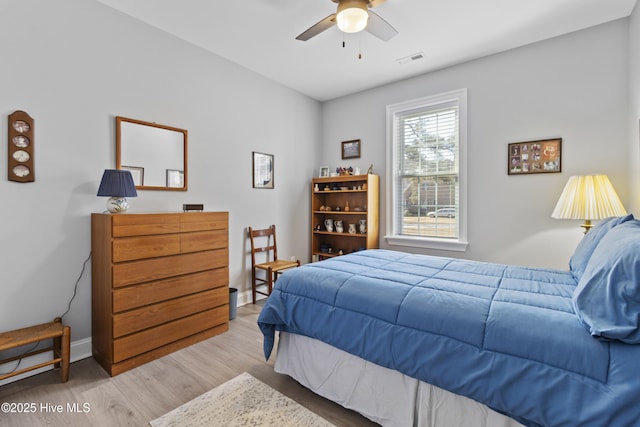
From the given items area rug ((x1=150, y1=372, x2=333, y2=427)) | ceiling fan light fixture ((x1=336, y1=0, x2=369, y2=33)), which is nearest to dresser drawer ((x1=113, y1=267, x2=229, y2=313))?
area rug ((x1=150, y1=372, x2=333, y2=427))

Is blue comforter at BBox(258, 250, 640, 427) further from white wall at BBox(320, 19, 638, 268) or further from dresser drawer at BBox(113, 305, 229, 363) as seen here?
white wall at BBox(320, 19, 638, 268)

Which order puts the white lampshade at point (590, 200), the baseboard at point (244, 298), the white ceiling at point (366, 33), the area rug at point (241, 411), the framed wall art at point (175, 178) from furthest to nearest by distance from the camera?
the baseboard at point (244, 298)
the framed wall art at point (175, 178)
the white ceiling at point (366, 33)
the white lampshade at point (590, 200)
the area rug at point (241, 411)

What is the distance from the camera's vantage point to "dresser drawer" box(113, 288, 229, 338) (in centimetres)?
218

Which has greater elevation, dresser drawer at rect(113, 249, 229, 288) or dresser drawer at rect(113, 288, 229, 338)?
dresser drawer at rect(113, 249, 229, 288)

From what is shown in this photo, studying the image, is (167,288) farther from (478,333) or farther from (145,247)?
(478,333)

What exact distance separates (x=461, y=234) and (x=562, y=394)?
99.4 inches

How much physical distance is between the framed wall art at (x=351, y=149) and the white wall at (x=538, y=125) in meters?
1.07

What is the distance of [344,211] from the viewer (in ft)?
14.1

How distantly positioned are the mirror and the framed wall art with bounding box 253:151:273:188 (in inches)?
36.1

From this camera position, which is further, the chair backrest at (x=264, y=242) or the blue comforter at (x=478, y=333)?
the chair backrest at (x=264, y=242)

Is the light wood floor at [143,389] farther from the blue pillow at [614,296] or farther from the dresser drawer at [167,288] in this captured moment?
the blue pillow at [614,296]

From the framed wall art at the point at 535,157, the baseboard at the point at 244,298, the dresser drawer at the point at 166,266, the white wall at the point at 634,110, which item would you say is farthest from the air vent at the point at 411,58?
the baseboard at the point at 244,298

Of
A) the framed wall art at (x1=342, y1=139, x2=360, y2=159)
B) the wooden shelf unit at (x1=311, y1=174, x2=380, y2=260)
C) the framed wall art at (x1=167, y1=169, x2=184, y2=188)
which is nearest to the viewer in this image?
the framed wall art at (x1=167, y1=169, x2=184, y2=188)

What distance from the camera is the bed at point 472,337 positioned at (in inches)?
41.4
